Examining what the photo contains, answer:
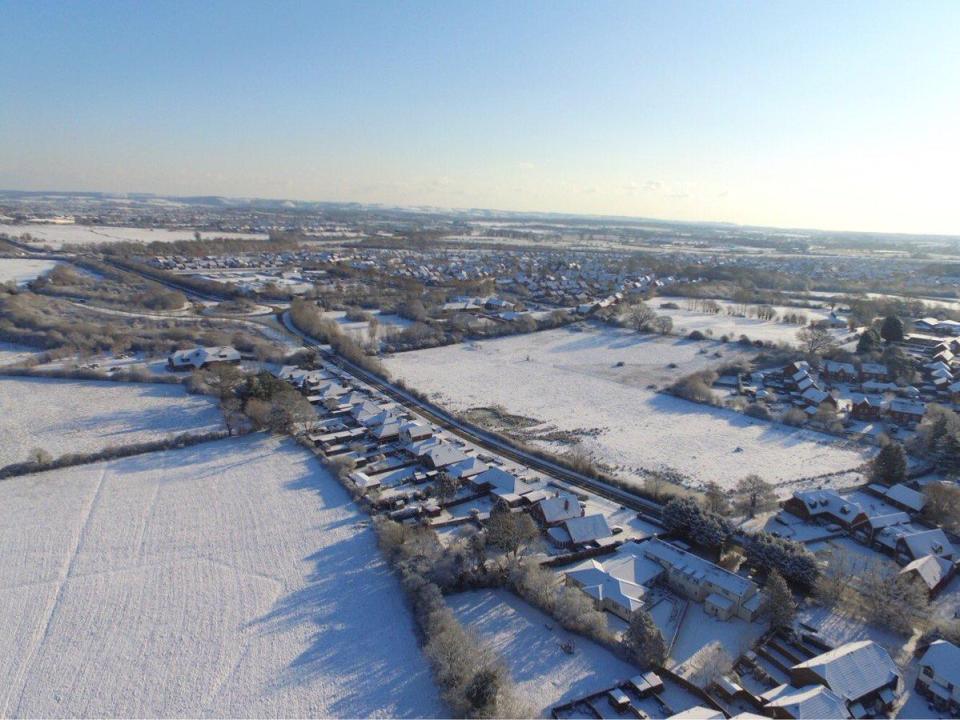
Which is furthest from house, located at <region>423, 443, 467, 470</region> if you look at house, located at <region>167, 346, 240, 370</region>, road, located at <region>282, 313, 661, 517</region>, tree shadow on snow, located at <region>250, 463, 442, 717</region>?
house, located at <region>167, 346, 240, 370</region>

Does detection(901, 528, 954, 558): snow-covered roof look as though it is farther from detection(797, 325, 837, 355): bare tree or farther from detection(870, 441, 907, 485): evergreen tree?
detection(797, 325, 837, 355): bare tree

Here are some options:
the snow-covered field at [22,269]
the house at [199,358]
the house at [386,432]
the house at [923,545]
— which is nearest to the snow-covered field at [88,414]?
the house at [199,358]

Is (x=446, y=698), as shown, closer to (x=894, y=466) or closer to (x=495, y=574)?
(x=495, y=574)

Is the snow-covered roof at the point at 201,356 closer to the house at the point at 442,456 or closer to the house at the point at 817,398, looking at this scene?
the house at the point at 442,456

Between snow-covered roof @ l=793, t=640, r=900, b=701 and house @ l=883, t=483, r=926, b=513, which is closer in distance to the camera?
snow-covered roof @ l=793, t=640, r=900, b=701

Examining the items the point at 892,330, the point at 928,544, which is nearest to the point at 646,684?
the point at 928,544
